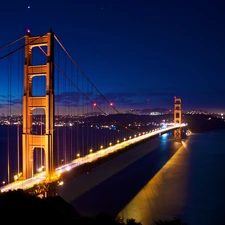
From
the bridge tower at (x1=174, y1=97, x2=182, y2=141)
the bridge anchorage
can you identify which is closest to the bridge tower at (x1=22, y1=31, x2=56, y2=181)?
the bridge anchorage

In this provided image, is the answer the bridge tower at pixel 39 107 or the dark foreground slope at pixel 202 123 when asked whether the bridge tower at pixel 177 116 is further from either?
the bridge tower at pixel 39 107

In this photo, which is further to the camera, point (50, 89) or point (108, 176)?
point (108, 176)

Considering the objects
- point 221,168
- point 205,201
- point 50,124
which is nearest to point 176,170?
point 221,168

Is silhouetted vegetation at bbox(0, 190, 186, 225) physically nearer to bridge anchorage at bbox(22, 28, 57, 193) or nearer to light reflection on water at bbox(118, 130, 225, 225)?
bridge anchorage at bbox(22, 28, 57, 193)

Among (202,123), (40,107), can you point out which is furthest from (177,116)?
(40,107)

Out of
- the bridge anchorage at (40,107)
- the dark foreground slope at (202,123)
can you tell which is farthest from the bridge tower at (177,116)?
the bridge anchorage at (40,107)

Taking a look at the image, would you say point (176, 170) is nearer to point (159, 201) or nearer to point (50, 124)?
point (159, 201)
